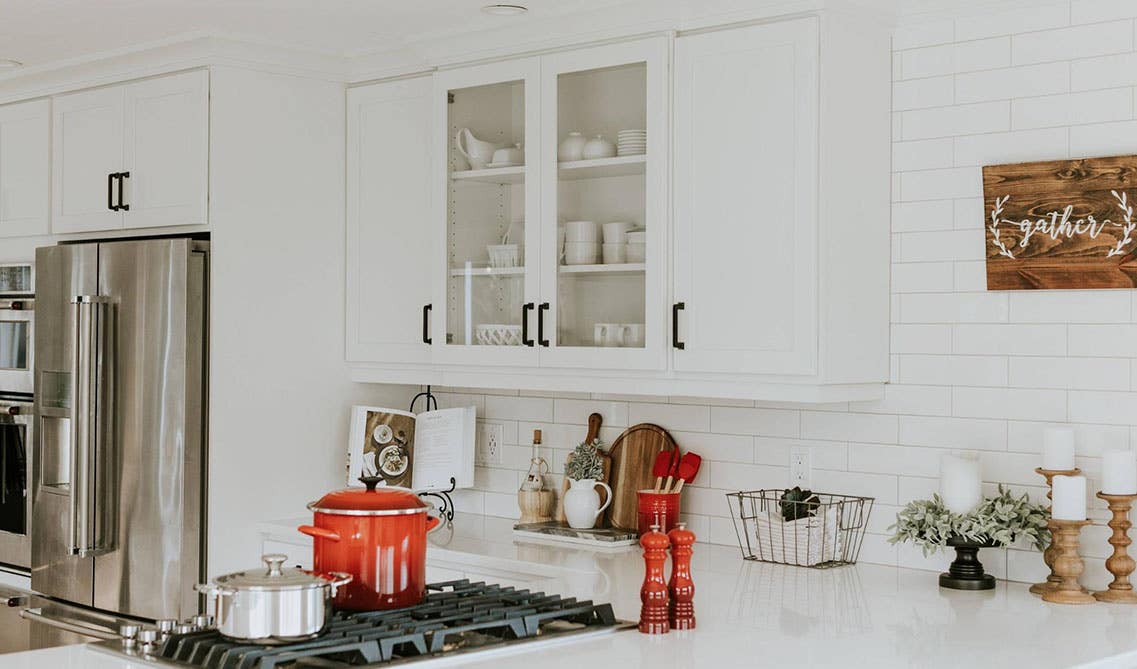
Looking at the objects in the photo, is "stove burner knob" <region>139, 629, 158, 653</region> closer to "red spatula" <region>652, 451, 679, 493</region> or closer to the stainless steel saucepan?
the stainless steel saucepan

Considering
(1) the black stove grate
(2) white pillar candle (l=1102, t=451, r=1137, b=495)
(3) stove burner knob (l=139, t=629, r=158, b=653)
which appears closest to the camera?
(1) the black stove grate

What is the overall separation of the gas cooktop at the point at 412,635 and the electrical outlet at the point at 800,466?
3.53ft

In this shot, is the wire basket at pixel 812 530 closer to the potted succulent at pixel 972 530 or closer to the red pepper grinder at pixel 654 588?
the potted succulent at pixel 972 530

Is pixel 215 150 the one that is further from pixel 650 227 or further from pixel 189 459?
pixel 650 227

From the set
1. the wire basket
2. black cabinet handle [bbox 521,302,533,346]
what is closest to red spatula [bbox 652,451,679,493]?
the wire basket

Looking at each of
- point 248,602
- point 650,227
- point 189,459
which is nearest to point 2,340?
point 189,459

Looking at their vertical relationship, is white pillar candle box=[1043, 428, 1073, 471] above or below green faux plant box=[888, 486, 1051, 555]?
above

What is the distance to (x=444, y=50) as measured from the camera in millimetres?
3723

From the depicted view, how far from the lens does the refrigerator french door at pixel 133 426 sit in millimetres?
3740

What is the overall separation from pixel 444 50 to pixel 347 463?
1.32 m

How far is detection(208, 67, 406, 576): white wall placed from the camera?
376cm

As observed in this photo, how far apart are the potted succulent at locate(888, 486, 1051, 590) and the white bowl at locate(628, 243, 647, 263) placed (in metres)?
0.91

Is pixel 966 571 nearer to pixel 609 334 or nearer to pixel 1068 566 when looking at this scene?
pixel 1068 566

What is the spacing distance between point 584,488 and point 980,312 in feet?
3.90
